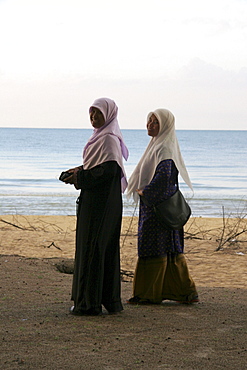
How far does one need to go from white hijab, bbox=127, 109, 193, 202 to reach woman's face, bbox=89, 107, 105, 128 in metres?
0.68

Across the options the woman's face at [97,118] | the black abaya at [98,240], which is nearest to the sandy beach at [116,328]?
the black abaya at [98,240]

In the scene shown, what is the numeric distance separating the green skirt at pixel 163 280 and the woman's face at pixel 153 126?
1.13 metres

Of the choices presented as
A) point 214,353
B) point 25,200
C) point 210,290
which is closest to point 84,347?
point 214,353

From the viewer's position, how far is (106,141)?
4.36m

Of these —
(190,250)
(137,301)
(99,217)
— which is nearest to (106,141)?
(99,217)

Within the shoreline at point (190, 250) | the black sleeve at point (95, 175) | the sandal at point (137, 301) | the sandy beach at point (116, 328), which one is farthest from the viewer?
the shoreline at point (190, 250)

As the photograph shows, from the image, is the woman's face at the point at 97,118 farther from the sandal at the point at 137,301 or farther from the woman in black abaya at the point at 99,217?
the sandal at the point at 137,301

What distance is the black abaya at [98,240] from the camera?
4.32 m

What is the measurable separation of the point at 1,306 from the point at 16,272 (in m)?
1.66

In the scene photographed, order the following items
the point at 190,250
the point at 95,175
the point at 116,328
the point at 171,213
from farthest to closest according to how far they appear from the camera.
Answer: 1. the point at 190,250
2. the point at 171,213
3. the point at 95,175
4. the point at 116,328

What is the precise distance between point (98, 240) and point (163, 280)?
926mm

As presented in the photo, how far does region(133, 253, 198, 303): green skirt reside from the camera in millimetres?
4848

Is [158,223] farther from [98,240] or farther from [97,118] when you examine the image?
[97,118]

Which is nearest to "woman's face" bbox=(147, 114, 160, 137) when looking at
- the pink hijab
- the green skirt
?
the pink hijab
